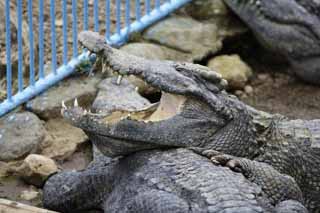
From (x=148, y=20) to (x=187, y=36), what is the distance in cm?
35

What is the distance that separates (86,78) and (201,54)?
1118mm

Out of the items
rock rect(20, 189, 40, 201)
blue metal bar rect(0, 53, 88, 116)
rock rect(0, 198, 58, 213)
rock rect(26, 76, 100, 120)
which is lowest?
rock rect(20, 189, 40, 201)

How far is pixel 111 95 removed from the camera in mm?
5902

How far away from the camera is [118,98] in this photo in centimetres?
577

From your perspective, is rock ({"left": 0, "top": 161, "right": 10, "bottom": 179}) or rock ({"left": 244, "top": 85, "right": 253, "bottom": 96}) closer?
rock ({"left": 0, "top": 161, "right": 10, "bottom": 179})

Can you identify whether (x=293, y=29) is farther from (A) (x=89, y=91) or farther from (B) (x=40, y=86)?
(B) (x=40, y=86)

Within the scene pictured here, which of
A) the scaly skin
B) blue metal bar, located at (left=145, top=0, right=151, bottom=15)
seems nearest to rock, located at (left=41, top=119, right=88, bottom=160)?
the scaly skin

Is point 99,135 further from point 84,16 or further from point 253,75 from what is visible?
point 253,75

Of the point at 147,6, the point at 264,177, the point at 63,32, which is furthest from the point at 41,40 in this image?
the point at 264,177

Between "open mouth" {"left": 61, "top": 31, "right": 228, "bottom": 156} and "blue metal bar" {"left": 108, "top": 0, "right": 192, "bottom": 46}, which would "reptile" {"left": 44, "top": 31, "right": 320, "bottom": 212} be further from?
"blue metal bar" {"left": 108, "top": 0, "right": 192, "bottom": 46}

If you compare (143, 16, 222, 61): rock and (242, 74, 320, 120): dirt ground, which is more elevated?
(143, 16, 222, 61): rock

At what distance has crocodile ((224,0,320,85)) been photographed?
22.9 feet

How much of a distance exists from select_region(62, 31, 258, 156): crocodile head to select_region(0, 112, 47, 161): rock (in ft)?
2.69

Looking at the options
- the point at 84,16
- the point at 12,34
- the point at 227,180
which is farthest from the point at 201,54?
the point at 227,180
